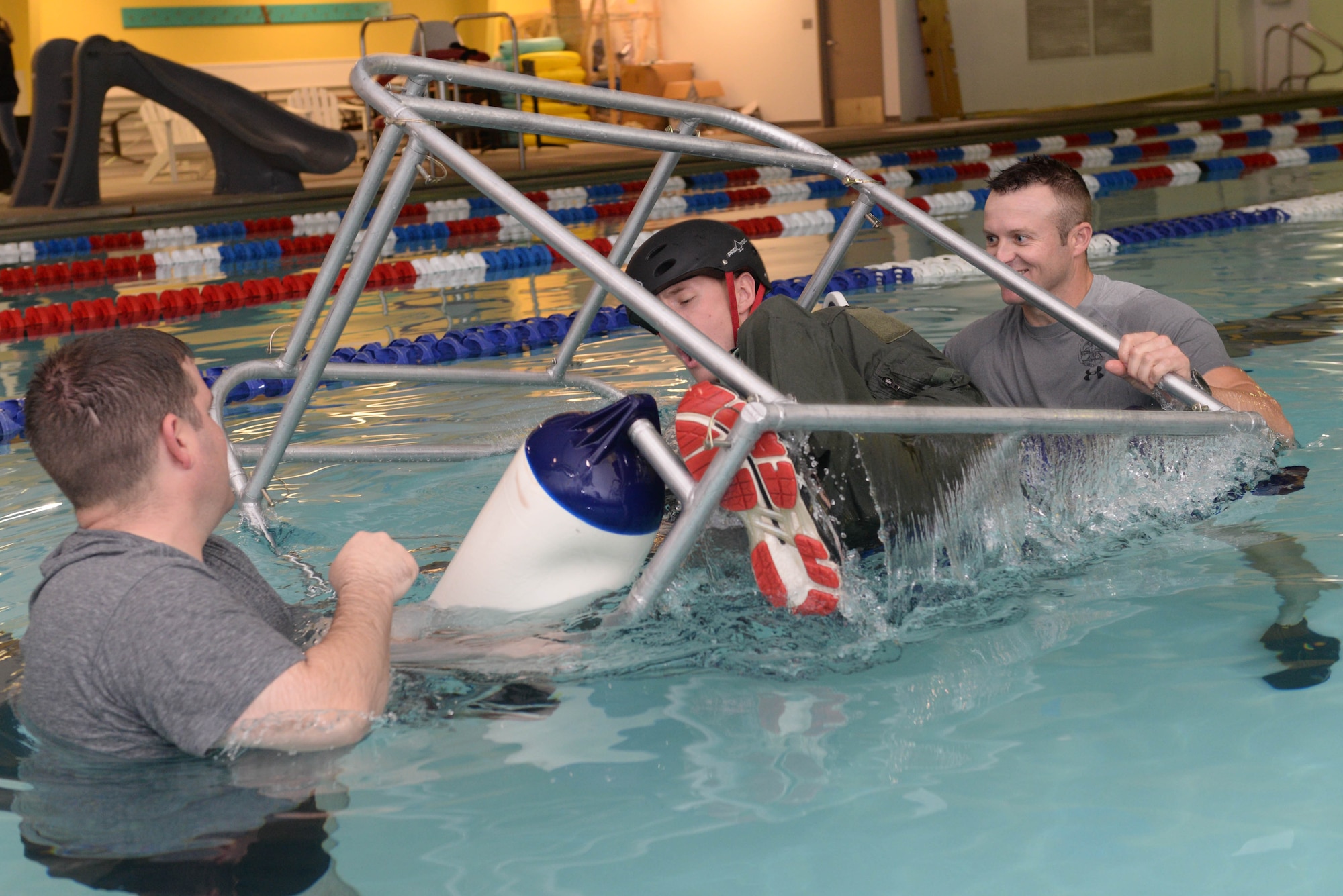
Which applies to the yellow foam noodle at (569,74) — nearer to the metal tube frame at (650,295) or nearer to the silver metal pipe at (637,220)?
the silver metal pipe at (637,220)

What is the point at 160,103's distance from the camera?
11812mm

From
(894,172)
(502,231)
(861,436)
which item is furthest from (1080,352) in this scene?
(894,172)

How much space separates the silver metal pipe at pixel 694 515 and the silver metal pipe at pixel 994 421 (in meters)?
0.03

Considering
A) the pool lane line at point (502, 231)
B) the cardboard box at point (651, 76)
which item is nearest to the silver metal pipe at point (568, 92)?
the pool lane line at point (502, 231)

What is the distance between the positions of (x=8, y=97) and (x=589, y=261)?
44.5 ft

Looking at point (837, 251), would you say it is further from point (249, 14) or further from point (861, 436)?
point (249, 14)

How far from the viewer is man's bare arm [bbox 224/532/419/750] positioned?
6.14 ft

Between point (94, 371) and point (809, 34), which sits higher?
point (809, 34)

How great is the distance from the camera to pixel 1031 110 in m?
21.5

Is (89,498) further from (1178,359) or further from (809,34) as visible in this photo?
(809,34)

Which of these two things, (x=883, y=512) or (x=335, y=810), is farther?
(x=883, y=512)

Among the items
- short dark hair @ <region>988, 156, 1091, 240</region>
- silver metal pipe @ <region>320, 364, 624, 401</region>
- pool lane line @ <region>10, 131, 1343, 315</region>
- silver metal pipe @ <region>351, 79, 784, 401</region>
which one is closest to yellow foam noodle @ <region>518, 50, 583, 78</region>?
pool lane line @ <region>10, 131, 1343, 315</region>

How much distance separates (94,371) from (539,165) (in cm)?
1340

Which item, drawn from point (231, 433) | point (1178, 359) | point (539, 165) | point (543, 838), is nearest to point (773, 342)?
point (1178, 359)
